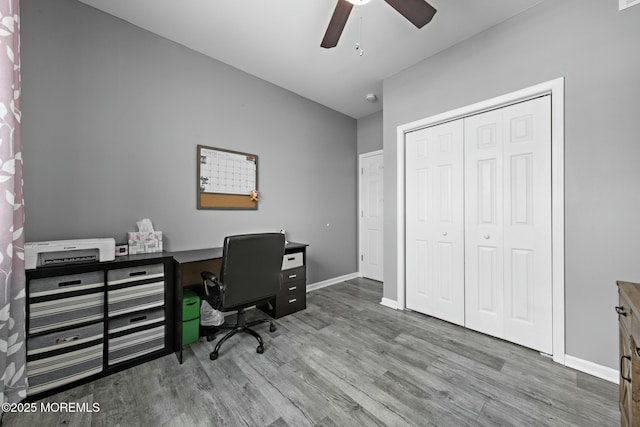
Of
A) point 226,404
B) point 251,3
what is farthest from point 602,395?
point 251,3

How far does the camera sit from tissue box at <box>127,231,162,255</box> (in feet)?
7.00

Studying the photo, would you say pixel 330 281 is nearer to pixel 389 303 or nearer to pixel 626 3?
pixel 389 303

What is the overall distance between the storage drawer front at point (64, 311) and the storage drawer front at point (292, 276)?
1.57m

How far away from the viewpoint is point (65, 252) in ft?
5.46

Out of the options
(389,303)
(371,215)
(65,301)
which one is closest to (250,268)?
(65,301)

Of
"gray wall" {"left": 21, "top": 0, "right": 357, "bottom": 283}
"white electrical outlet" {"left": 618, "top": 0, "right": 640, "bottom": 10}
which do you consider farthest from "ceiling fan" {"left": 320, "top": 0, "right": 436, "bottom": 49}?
"gray wall" {"left": 21, "top": 0, "right": 357, "bottom": 283}

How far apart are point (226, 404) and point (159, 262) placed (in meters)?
1.14

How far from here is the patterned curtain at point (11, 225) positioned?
52.0 inches

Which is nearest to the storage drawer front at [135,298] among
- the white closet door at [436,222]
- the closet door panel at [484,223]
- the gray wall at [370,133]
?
the white closet door at [436,222]

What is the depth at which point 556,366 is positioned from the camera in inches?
74.2

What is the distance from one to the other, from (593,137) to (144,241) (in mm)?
3658

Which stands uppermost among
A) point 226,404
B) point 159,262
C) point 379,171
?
point 379,171

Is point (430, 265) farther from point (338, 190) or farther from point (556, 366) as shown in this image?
point (338, 190)

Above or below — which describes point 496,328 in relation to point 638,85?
below
